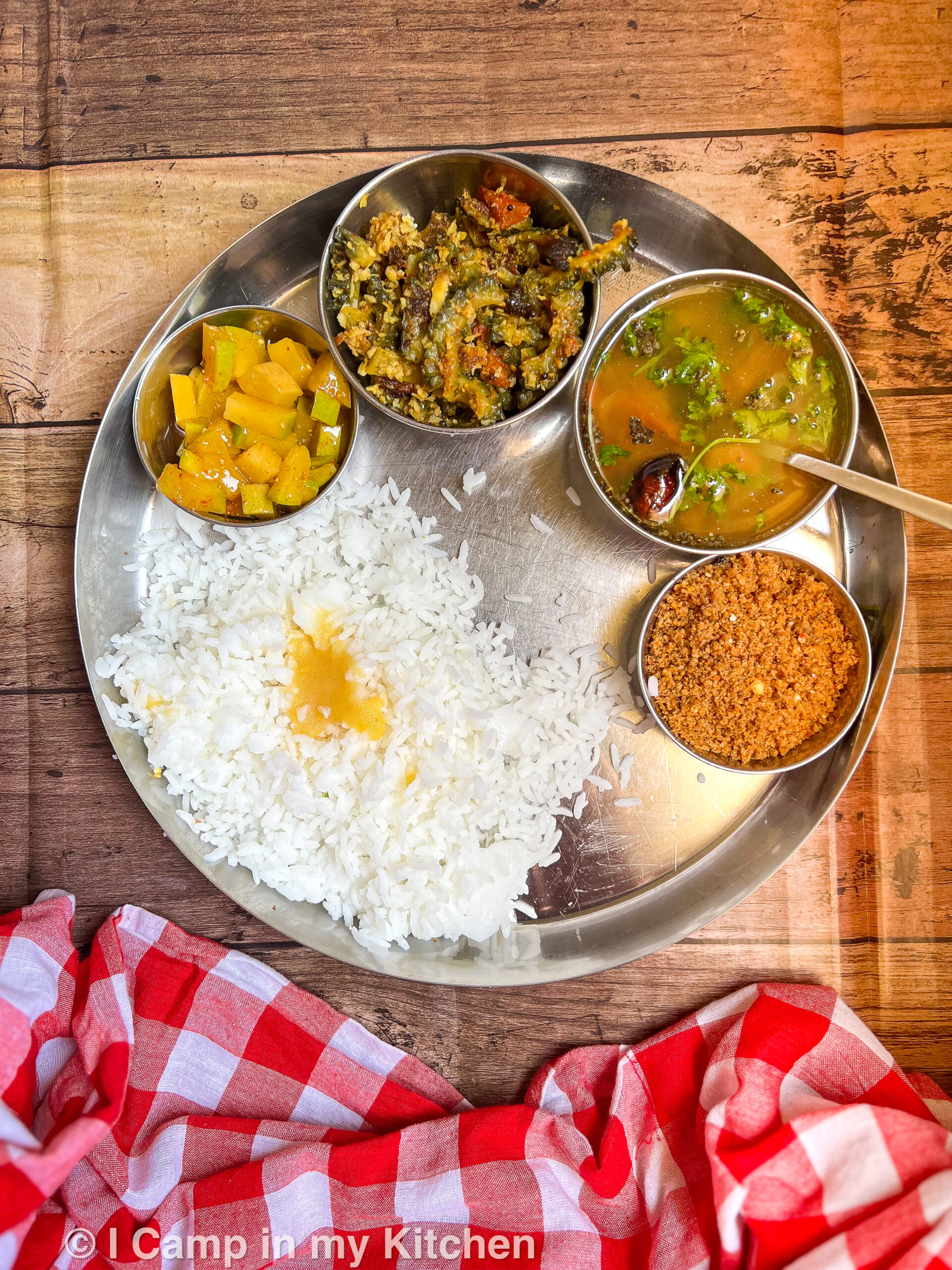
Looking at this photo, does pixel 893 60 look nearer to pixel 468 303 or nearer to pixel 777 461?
pixel 777 461

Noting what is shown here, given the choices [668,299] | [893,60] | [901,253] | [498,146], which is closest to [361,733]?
[668,299]

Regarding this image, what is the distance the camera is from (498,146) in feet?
6.98

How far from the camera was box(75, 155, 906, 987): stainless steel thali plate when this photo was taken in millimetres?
2031

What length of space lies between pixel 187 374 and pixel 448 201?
808 mm

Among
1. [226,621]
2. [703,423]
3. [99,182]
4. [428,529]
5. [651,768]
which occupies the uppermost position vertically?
[99,182]

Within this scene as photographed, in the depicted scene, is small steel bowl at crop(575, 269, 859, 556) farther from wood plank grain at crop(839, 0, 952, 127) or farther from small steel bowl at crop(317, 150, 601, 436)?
wood plank grain at crop(839, 0, 952, 127)

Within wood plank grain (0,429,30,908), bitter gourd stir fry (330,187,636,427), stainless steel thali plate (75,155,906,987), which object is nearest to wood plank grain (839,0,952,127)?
stainless steel thali plate (75,155,906,987)

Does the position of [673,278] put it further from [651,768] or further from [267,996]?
[267,996]

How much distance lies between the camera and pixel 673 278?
1.82 meters

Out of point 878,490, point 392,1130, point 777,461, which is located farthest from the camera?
point 392,1130

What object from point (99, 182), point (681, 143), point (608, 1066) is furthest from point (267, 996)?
point (681, 143)

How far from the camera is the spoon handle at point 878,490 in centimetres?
165

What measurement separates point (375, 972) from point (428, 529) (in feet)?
3.97

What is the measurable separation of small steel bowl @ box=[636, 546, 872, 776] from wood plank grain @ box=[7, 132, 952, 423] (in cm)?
65
